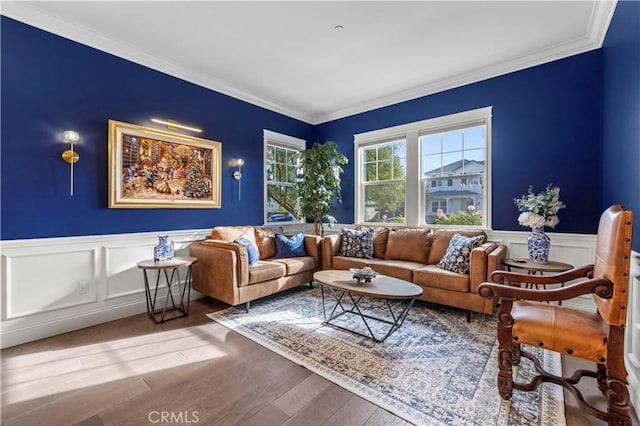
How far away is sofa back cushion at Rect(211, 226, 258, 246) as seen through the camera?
12.0ft

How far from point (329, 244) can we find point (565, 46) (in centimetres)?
340

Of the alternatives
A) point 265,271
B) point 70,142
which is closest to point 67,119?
point 70,142

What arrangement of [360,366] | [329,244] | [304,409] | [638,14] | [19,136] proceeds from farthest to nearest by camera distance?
1. [329,244]
2. [19,136]
3. [360,366]
4. [638,14]
5. [304,409]

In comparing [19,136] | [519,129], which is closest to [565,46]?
[519,129]

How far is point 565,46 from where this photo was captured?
3004mm

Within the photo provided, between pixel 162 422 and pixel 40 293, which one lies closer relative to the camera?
pixel 162 422

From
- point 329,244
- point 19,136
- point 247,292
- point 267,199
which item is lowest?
point 247,292

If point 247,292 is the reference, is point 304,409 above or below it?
below

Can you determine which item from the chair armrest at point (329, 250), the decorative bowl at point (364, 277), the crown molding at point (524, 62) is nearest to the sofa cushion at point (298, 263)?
the chair armrest at point (329, 250)

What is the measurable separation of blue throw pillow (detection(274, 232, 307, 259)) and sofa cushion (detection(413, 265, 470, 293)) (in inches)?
62.5

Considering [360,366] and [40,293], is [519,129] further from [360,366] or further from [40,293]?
[40,293]

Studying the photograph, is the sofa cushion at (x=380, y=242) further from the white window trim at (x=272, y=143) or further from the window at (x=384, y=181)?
the white window trim at (x=272, y=143)

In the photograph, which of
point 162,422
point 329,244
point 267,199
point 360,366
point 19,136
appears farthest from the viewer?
point 267,199

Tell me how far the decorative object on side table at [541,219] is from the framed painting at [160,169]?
3668 mm
